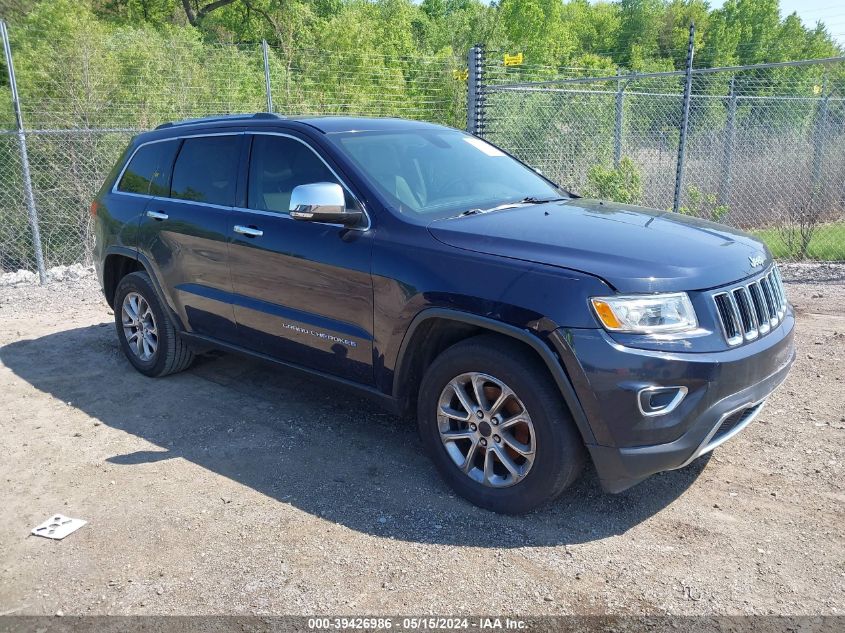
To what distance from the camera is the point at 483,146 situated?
5008 millimetres

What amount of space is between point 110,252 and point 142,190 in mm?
593

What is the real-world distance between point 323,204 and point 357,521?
164cm

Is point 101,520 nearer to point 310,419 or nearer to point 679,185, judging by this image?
point 310,419

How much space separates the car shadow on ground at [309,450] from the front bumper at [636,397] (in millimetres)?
509

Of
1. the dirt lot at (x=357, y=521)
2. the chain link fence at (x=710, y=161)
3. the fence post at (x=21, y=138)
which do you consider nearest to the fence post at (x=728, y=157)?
the chain link fence at (x=710, y=161)

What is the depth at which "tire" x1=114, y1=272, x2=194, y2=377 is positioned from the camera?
5480mm

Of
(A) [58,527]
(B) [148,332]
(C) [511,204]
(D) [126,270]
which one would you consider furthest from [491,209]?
(D) [126,270]

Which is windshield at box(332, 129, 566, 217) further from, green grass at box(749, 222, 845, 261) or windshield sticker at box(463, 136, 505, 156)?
green grass at box(749, 222, 845, 261)

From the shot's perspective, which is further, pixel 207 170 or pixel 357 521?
pixel 207 170

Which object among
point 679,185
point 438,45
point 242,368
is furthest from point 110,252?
point 438,45

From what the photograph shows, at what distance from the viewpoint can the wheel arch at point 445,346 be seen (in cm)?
318

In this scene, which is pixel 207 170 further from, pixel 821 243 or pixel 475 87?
pixel 821 243

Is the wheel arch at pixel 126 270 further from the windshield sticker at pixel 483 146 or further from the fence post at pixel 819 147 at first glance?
the fence post at pixel 819 147

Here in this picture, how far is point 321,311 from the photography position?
4145mm
